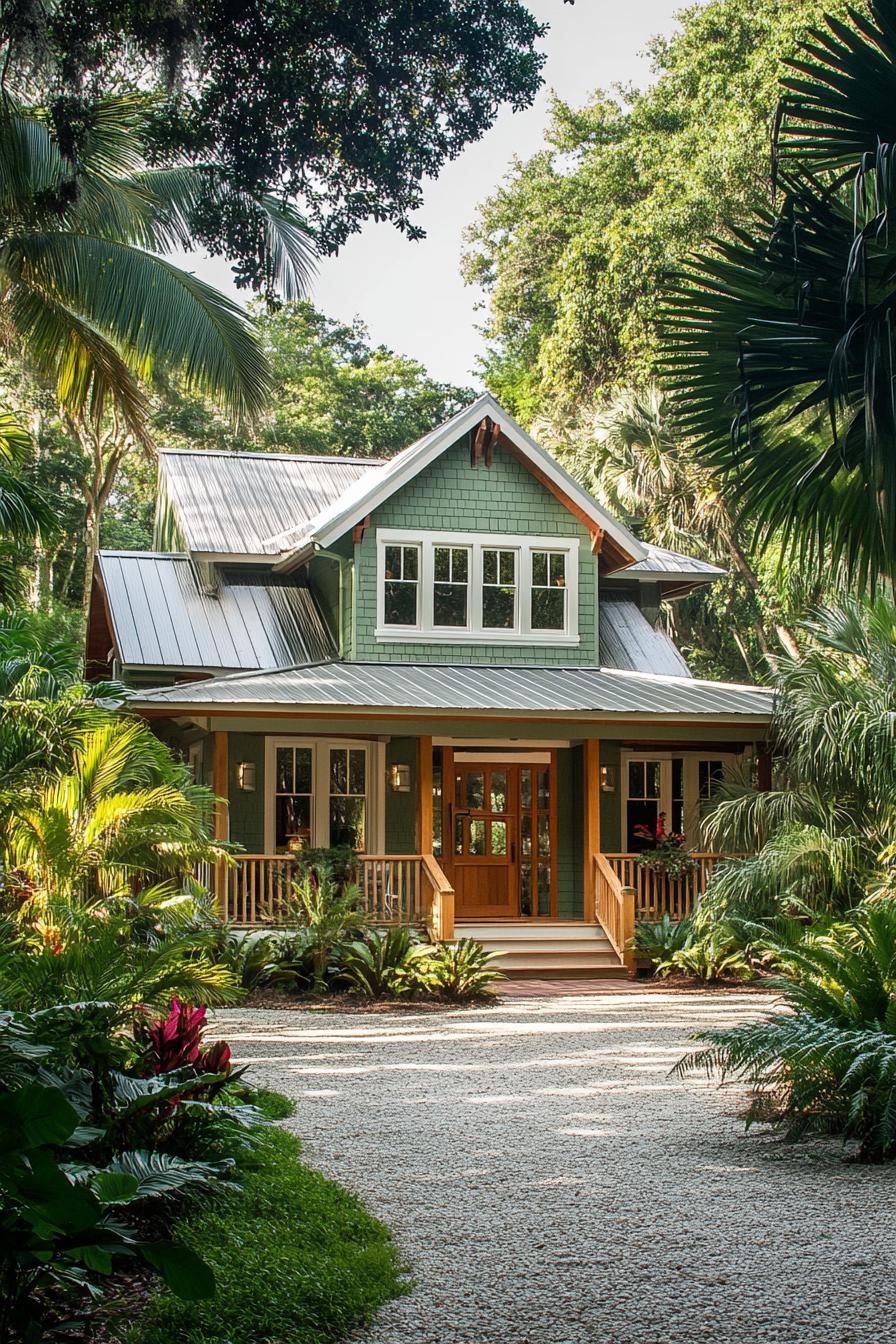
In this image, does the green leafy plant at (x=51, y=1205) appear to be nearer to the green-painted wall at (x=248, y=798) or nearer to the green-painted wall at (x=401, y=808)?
the green-painted wall at (x=248, y=798)

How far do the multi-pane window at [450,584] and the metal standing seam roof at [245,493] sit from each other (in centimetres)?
272

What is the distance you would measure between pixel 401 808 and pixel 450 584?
327cm

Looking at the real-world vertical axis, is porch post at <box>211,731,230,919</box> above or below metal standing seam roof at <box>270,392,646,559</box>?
below

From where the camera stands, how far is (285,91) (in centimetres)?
713

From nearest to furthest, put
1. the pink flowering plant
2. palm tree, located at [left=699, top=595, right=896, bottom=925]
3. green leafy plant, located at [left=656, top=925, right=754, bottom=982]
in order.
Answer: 1. palm tree, located at [left=699, top=595, right=896, bottom=925]
2. green leafy plant, located at [left=656, top=925, right=754, bottom=982]
3. the pink flowering plant

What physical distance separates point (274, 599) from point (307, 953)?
25.6ft

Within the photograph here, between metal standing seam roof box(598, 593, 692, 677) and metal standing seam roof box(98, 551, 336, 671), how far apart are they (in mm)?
4526

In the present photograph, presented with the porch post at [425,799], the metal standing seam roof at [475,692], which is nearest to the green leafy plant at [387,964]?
the porch post at [425,799]

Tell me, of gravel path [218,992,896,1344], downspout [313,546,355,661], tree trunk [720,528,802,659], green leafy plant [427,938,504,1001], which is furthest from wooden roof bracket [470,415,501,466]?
gravel path [218,992,896,1344]

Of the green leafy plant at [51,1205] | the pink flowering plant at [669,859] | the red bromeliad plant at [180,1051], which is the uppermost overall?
the green leafy plant at [51,1205]

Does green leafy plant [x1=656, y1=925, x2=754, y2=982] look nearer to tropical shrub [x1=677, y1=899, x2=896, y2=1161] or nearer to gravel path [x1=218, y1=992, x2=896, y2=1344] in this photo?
gravel path [x1=218, y1=992, x2=896, y2=1344]

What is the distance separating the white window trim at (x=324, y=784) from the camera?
64.9ft

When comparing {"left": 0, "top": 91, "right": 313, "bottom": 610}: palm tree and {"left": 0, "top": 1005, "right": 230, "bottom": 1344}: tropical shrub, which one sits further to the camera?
{"left": 0, "top": 91, "right": 313, "bottom": 610}: palm tree

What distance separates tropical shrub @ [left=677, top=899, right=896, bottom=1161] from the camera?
291 inches
